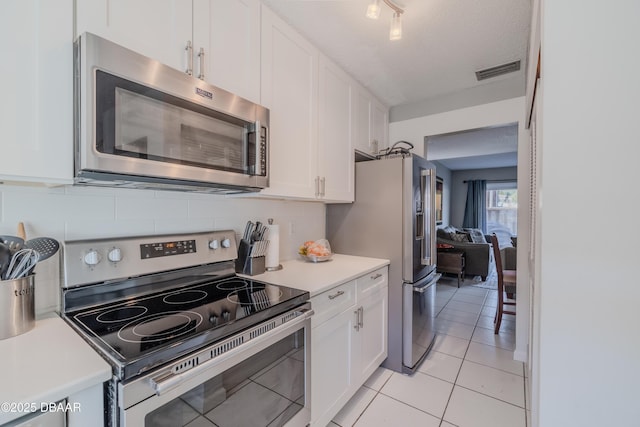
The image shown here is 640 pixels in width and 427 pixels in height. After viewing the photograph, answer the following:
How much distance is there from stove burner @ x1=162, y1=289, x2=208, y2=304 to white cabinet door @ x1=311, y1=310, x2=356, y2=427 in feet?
1.84

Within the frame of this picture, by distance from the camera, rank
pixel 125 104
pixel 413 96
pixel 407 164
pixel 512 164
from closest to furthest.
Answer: pixel 125 104
pixel 407 164
pixel 413 96
pixel 512 164

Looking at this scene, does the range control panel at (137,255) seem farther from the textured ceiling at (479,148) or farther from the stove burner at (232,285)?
the textured ceiling at (479,148)

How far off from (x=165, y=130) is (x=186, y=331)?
73 cm

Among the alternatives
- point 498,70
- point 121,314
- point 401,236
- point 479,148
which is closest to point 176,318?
point 121,314

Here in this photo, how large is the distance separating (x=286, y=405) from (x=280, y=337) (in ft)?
1.12

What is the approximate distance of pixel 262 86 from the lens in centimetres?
148

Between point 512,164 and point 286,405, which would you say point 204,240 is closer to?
point 286,405

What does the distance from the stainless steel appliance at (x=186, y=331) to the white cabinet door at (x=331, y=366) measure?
107mm

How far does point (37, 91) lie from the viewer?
0.82 m

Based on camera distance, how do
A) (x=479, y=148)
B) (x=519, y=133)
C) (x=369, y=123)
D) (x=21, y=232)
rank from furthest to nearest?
(x=479, y=148), (x=369, y=123), (x=519, y=133), (x=21, y=232)

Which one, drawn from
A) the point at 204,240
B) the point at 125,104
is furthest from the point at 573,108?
the point at 204,240

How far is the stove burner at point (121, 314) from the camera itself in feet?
3.23

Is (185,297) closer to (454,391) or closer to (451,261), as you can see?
(454,391)

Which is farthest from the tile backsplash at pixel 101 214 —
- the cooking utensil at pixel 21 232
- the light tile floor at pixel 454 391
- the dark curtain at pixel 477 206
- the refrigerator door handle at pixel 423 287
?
the dark curtain at pixel 477 206
